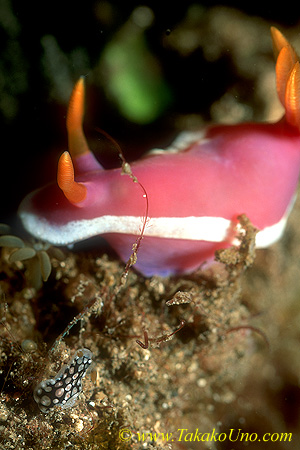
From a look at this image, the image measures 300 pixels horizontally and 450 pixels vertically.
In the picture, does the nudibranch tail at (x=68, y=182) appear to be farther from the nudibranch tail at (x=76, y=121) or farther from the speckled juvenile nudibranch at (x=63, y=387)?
the speckled juvenile nudibranch at (x=63, y=387)

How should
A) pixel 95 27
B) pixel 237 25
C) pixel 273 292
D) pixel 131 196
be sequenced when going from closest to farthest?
pixel 131 196 → pixel 95 27 → pixel 237 25 → pixel 273 292

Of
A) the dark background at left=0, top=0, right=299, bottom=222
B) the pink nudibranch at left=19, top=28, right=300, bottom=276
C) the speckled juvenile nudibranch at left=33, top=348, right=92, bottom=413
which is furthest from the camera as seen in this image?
the dark background at left=0, top=0, right=299, bottom=222

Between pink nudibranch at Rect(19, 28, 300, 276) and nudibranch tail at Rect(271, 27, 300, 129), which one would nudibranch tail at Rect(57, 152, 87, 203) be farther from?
nudibranch tail at Rect(271, 27, 300, 129)

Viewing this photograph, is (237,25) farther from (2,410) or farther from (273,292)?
(2,410)

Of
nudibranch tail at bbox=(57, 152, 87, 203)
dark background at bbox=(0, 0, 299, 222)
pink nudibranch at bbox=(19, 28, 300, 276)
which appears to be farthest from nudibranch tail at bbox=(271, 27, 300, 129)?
nudibranch tail at bbox=(57, 152, 87, 203)

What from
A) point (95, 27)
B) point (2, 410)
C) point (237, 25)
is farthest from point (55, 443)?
point (237, 25)

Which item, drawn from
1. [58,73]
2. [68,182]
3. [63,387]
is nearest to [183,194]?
[68,182]

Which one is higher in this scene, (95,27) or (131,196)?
(95,27)

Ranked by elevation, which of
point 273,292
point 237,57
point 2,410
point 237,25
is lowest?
point 273,292
